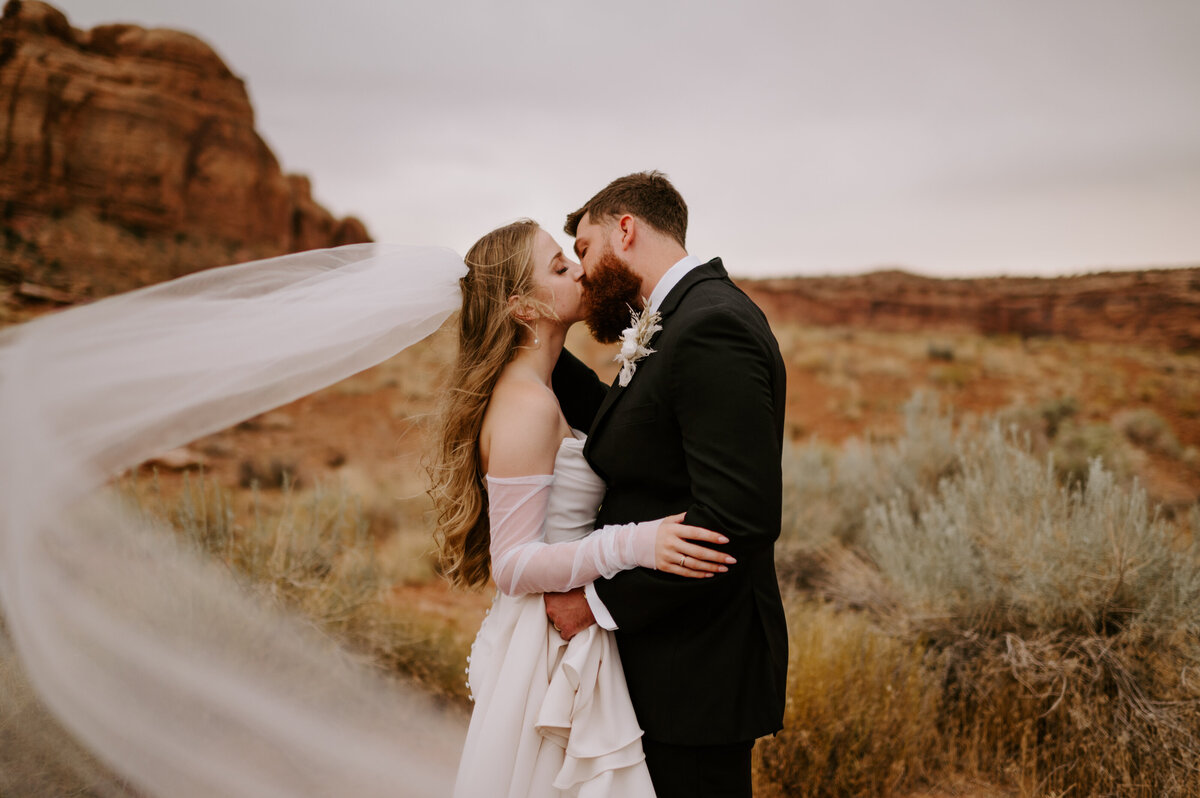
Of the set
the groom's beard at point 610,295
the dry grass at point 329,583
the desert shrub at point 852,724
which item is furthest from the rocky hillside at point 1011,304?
the groom's beard at point 610,295

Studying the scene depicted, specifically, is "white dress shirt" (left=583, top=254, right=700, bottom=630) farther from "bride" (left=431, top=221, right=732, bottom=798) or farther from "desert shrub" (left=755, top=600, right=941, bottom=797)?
"desert shrub" (left=755, top=600, right=941, bottom=797)

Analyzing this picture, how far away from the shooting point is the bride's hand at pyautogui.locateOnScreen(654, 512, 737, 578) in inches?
74.5

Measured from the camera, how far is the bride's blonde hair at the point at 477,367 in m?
2.60

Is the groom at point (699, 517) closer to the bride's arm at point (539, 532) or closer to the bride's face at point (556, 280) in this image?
the bride's arm at point (539, 532)

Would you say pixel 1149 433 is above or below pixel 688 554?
below

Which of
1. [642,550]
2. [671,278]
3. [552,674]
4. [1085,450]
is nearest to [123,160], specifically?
[1085,450]

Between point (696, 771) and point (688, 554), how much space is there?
73 centimetres

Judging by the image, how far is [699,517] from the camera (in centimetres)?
192

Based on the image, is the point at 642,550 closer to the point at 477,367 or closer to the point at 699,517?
the point at 699,517

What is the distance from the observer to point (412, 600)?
693 cm

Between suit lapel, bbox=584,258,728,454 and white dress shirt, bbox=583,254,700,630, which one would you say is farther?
white dress shirt, bbox=583,254,700,630

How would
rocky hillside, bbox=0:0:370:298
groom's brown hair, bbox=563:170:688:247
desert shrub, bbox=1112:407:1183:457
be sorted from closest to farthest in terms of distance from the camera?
groom's brown hair, bbox=563:170:688:247, desert shrub, bbox=1112:407:1183:457, rocky hillside, bbox=0:0:370:298

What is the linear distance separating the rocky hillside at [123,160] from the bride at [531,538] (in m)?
28.1

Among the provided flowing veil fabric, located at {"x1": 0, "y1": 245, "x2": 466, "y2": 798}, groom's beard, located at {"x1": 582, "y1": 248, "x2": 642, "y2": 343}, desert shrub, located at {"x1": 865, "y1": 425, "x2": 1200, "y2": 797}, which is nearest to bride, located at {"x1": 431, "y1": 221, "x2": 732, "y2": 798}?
groom's beard, located at {"x1": 582, "y1": 248, "x2": 642, "y2": 343}
